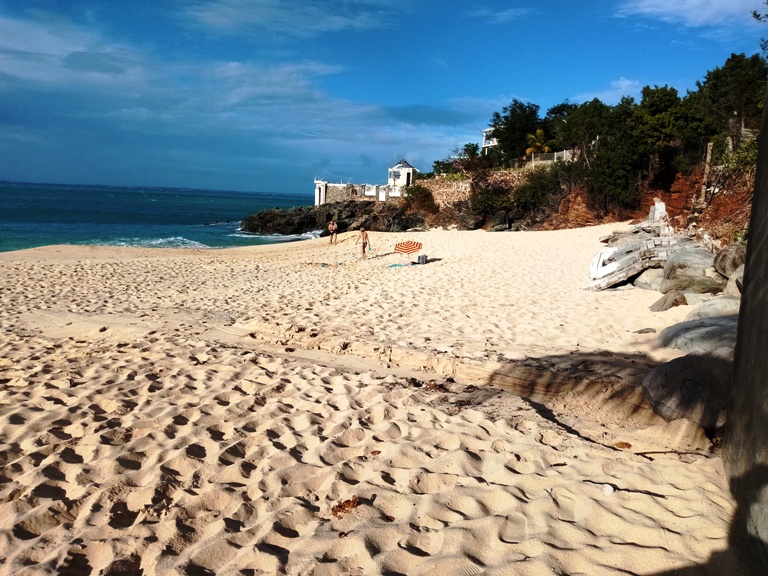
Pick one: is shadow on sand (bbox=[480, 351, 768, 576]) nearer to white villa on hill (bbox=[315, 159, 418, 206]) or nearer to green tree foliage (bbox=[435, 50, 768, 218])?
green tree foliage (bbox=[435, 50, 768, 218])

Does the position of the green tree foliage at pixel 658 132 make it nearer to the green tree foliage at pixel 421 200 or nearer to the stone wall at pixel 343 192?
the green tree foliage at pixel 421 200

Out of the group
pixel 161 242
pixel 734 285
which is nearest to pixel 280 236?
pixel 161 242

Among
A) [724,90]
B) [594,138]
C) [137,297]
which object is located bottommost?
[137,297]

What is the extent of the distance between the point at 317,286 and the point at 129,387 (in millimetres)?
7568

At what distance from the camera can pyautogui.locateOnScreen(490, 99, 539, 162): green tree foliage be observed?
161 ft

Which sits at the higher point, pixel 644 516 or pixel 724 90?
pixel 724 90

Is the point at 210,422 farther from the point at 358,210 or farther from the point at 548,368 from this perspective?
the point at 358,210

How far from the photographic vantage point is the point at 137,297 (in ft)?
35.8

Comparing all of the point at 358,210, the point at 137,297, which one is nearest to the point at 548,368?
the point at 137,297

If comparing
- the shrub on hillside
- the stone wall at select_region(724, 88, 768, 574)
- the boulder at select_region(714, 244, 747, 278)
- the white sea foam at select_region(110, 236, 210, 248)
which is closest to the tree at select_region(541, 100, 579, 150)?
the shrub on hillside

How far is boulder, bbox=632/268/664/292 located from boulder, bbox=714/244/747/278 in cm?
139

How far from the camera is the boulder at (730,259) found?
26.0ft

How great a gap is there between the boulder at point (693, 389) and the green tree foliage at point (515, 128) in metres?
45.0

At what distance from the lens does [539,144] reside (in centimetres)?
4525
